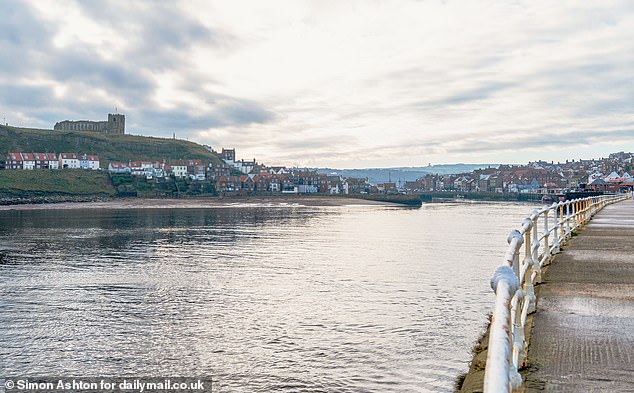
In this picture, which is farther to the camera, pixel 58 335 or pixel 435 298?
pixel 435 298

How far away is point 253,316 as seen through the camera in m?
16.9

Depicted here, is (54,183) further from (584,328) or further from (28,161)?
(584,328)

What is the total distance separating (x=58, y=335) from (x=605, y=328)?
1299cm

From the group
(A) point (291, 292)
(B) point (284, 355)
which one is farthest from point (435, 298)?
(B) point (284, 355)

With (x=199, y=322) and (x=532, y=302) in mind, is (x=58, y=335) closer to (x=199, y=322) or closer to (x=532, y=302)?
(x=199, y=322)

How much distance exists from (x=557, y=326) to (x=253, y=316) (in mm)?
10971

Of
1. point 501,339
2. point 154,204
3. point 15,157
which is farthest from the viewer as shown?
point 15,157

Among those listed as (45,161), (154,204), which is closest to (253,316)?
(154,204)

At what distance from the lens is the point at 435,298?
18922mm

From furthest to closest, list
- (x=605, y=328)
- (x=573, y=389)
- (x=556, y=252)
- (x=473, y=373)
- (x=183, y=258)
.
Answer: (x=183, y=258), (x=556, y=252), (x=473, y=373), (x=605, y=328), (x=573, y=389)

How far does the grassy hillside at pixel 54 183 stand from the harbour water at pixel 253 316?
426 ft

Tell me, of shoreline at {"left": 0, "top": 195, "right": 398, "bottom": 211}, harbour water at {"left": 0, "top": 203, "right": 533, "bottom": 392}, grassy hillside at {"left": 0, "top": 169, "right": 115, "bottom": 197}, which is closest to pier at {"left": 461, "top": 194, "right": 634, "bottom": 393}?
harbour water at {"left": 0, "top": 203, "right": 533, "bottom": 392}

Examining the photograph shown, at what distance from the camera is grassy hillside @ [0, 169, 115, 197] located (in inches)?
5910

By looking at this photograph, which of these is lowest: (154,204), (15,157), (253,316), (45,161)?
(154,204)
